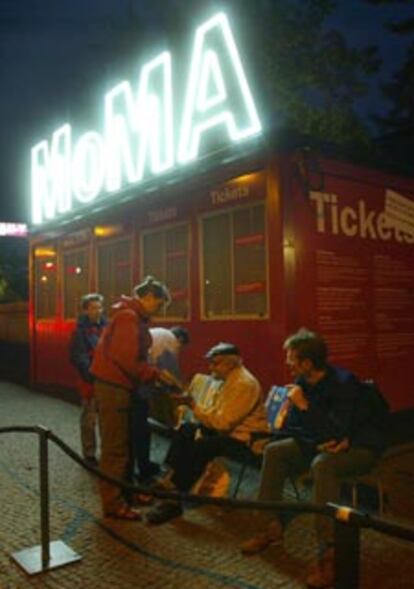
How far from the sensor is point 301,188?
6879 millimetres

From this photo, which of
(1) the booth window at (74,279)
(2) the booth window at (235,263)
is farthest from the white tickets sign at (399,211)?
(1) the booth window at (74,279)

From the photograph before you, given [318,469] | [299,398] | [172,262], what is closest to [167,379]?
[299,398]

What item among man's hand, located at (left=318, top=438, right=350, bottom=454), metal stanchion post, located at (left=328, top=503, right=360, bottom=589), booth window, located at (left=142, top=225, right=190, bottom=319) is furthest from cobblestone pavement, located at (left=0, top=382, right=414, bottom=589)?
booth window, located at (left=142, top=225, right=190, bottom=319)

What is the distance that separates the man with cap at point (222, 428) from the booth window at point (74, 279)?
668 cm

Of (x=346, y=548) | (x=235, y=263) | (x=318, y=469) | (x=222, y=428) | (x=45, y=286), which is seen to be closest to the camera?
(x=346, y=548)

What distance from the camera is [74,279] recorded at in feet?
38.3

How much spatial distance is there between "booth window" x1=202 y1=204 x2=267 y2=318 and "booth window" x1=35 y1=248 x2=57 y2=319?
5140 millimetres

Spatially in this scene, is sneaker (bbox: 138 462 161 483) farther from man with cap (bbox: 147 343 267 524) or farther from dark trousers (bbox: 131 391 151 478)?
man with cap (bbox: 147 343 267 524)

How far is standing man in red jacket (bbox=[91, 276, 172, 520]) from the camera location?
459cm

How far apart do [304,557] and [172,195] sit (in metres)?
5.76

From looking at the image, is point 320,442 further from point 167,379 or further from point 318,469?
point 167,379

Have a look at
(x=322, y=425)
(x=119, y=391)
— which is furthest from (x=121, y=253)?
(x=322, y=425)

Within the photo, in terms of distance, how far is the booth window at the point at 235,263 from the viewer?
289 inches

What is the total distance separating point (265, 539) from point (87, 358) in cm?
309
